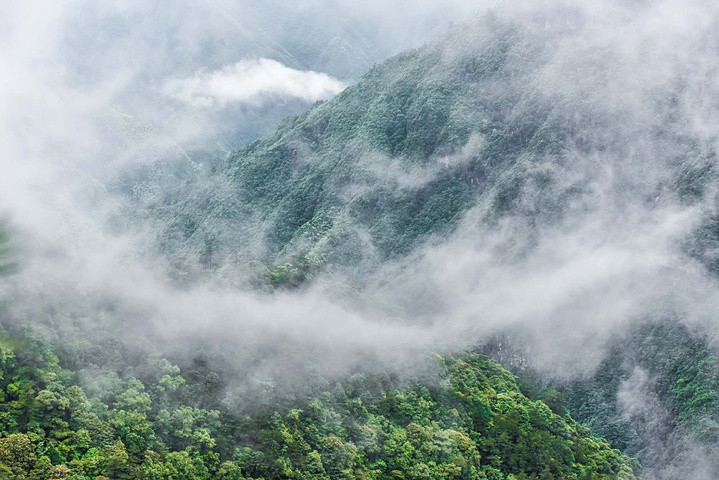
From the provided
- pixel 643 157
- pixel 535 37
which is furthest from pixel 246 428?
pixel 535 37

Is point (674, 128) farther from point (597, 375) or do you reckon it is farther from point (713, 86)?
point (597, 375)

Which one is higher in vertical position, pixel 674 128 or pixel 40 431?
pixel 674 128

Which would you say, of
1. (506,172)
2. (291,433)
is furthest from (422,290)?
(291,433)

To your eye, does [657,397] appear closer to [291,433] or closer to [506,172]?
[506,172]

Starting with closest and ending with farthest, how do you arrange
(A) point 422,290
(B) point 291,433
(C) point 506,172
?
(B) point 291,433 → (A) point 422,290 → (C) point 506,172

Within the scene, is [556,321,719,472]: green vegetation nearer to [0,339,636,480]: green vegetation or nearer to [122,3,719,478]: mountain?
[122,3,719,478]: mountain
